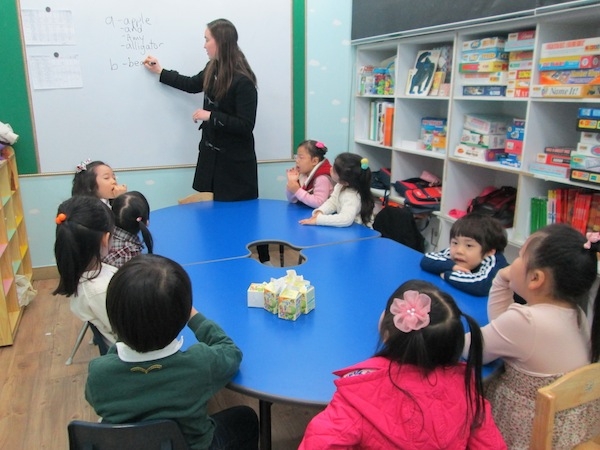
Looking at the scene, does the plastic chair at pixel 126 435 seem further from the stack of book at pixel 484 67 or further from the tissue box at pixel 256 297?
the stack of book at pixel 484 67

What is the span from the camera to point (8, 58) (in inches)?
131

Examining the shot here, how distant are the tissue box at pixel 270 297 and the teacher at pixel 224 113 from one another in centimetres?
179

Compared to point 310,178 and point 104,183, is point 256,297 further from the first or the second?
point 310,178

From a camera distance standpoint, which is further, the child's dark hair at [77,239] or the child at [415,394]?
the child's dark hair at [77,239]

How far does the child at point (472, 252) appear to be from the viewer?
1857mm

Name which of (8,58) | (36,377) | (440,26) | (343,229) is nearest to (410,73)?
(440,26)

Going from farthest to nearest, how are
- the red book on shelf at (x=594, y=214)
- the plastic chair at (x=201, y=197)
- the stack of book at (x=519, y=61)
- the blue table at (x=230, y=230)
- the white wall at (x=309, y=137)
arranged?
the white wall at (x=309, y=137) → the plastic chair at (x=201, y=197) → the stack of book at (x=519, y=61) → the red book on shelf at (x=594, y=214) → the blue table at (x=230, y=230)

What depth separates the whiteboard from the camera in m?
3.43

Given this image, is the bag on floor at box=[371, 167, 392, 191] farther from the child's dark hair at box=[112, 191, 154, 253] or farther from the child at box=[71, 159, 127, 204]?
the child's dark hair at box=[112, 191, 154, 253]

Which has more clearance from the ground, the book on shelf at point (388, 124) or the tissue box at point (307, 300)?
the book on shelf at point (388, 124)

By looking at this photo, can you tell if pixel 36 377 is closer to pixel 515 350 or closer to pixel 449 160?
pixel 515 350

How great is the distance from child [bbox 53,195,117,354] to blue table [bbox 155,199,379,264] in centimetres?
47

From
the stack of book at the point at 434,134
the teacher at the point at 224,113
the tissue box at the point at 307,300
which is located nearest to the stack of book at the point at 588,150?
the stack of book at the point at 434,134

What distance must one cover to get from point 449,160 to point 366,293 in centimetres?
183
